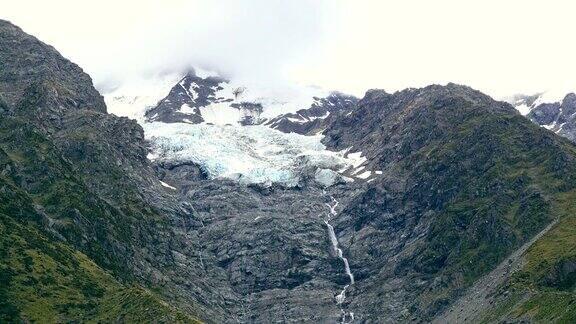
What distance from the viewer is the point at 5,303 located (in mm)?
197250

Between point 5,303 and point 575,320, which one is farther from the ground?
point 5,303

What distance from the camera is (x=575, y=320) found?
195500mm

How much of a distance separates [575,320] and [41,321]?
139 meters

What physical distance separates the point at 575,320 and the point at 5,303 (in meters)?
148

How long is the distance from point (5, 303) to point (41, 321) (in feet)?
34.2

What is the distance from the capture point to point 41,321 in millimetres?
197625

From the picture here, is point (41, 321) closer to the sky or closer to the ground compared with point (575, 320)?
closer to the sky

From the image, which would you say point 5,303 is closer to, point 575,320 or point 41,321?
point 41,321

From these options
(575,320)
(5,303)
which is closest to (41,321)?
(5,303)
